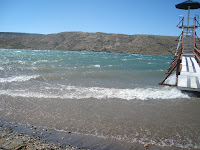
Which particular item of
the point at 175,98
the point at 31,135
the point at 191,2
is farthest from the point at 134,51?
the point at 31,135

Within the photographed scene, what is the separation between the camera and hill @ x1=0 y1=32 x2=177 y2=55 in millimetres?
91394

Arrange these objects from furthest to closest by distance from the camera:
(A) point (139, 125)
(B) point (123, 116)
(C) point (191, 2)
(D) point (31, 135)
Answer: (C) point (191, 2), (B) point (123, 116), (A) point (139, 125), (D) point (31, 135)

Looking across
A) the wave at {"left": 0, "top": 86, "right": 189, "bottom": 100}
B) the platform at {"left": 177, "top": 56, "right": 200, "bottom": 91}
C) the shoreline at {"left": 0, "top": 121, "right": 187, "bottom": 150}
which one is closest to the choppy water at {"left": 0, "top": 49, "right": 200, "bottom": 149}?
the wave at {"left": 0, "top": 86, "right": 189, "bottom": 100}

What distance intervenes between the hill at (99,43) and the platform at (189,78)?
243 feet

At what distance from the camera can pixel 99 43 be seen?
103438mm

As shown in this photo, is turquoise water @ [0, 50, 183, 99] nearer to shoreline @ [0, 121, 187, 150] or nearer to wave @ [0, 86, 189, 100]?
wave @ [0, 86, 189, 100]

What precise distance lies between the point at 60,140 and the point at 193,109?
19.7 ft

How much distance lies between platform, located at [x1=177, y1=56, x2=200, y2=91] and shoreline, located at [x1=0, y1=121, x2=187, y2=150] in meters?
5.89

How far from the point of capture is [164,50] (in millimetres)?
88562

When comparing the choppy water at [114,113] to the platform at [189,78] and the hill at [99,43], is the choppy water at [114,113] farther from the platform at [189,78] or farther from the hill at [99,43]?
the hill at [99,43]

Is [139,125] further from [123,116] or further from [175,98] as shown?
[175,98]

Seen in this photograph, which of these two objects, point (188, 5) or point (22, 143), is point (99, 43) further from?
point (22, 143)

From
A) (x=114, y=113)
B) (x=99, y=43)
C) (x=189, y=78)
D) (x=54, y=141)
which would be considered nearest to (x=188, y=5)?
(x=189, y=78)

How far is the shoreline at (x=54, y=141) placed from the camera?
4.27 m
